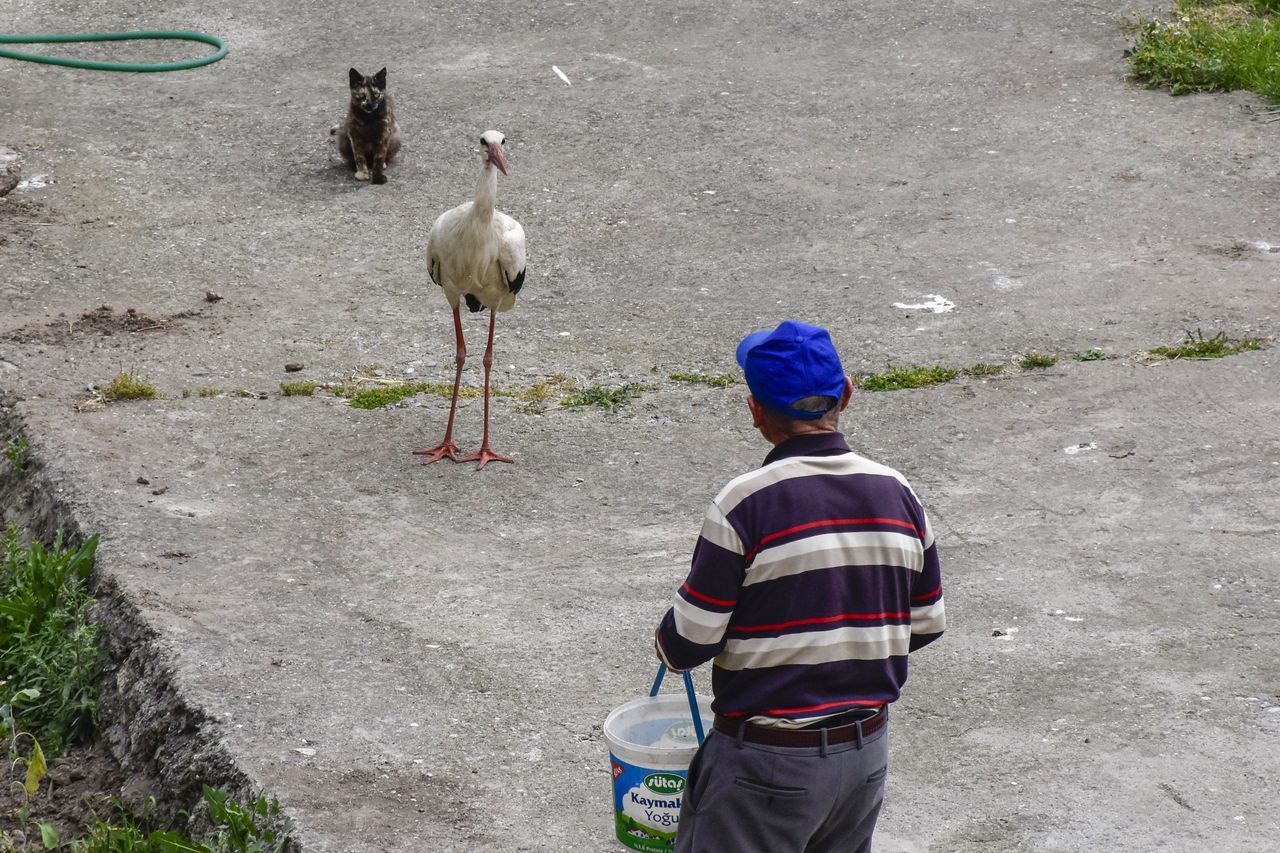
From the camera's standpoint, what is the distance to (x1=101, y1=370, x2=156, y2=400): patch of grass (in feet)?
24.2

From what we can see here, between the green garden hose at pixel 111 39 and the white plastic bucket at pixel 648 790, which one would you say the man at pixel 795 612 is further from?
the green garden hose at pixel 111 39

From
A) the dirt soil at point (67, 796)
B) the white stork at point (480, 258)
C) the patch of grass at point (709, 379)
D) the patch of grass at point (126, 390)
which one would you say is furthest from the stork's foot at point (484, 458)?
the dirt soil at point (67, 796)

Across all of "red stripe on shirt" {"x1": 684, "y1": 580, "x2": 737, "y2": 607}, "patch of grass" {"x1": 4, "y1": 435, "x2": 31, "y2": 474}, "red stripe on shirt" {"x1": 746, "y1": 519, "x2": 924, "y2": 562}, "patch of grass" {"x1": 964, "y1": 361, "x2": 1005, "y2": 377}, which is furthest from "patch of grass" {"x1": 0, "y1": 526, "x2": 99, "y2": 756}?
"patch of grass" {"x1": 964, "y1": 361, "x2": 1005, "y2": 377}

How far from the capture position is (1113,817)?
4367 millimetres

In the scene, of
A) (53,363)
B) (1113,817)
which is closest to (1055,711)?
(1113,817)

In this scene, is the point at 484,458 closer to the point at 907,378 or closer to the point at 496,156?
the point at 496,156

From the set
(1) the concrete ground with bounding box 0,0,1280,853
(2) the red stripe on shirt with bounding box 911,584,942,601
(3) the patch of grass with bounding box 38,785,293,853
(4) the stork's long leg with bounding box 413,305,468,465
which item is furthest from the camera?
(4) the stork's long leg with bounding box 413,305,468,465

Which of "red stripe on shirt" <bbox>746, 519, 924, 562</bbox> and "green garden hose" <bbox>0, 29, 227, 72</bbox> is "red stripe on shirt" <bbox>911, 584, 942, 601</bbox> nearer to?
"red stripe on shirt" <bbox>746, 519, 924, 562</bbox>

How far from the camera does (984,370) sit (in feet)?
25.7

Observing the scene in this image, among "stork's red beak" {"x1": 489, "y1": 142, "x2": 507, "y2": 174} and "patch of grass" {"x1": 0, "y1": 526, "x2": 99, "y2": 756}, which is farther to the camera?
"stork's red beak" {"x1": 489, "y1": 142, "x2": 507, "y2": 174}

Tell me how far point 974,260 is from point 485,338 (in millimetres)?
3203

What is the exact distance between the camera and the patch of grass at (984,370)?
7.82m

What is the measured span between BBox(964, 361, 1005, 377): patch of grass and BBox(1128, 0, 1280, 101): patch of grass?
4.77 metres

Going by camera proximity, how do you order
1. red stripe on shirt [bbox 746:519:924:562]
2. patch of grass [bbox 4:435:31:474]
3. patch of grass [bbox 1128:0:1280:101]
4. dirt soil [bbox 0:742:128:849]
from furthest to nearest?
patch of grass [bbox 1128:0:1280:101] < patch of grass [bbox 4:435:31:474] < dirt soil [bbox 0:742:128:849] < red stripe on shirt [bbox 746:519:924:562]
